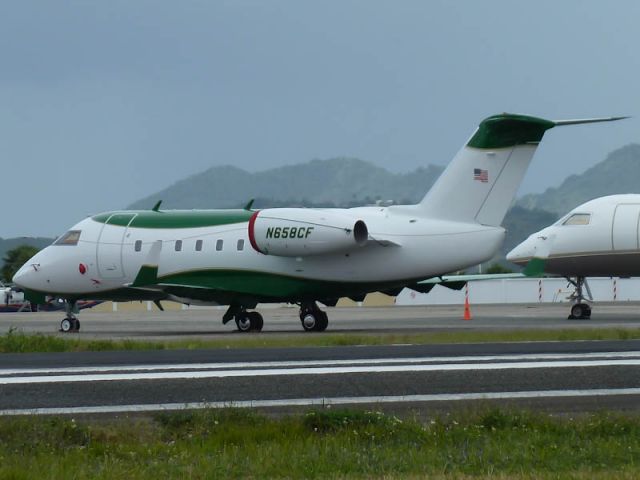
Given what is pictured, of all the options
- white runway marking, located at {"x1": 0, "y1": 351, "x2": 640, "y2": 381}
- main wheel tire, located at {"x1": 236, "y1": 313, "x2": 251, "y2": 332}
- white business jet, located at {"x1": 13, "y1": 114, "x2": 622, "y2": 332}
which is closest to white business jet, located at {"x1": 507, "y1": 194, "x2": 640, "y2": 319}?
white business jet, located at {"x1": 13, "y1": 114, "x2": 622, "y2": 332}

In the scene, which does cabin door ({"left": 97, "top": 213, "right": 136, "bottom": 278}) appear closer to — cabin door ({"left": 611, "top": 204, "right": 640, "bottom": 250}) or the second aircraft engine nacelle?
the second aircraft engine nacelle

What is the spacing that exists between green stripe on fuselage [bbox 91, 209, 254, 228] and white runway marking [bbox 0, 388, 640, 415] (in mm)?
19884

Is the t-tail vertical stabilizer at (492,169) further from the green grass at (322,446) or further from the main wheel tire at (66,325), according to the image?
the green grass at (322,446)

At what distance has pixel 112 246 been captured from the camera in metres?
34.0

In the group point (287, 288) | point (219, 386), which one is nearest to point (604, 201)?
point (287, 288)

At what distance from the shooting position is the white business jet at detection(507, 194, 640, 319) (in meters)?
35.6

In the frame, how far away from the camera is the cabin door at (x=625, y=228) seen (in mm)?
35375

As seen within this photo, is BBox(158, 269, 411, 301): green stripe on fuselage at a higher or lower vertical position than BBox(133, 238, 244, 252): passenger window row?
lower

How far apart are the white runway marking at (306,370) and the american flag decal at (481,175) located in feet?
45.3

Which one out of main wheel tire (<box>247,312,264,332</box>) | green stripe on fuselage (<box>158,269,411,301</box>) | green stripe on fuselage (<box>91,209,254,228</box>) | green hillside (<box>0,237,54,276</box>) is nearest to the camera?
green stripe on fuselage (<box>158,269,411,301</box>)

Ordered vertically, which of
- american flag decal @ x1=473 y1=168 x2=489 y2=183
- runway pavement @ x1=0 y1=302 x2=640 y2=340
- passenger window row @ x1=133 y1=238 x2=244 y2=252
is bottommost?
runway pavement @ x1=0 y1=302 x2=640 y2=340

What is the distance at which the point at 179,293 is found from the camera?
32188 millimetres

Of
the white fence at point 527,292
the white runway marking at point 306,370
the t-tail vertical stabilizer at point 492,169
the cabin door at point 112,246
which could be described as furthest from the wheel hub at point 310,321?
the white fence at point 527,292

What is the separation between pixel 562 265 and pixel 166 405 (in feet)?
85.1
